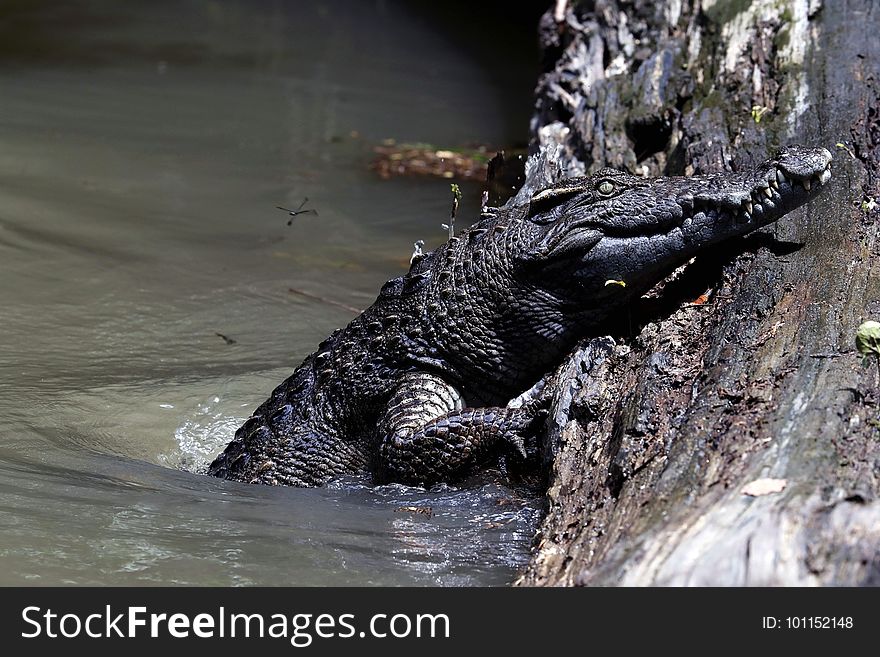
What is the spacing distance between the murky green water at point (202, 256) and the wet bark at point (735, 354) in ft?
1.60

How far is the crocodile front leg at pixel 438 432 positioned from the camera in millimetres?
3926

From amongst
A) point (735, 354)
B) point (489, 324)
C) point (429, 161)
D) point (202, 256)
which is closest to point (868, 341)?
point (735, 354)

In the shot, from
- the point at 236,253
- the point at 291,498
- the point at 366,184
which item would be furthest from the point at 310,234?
the point at 291,498

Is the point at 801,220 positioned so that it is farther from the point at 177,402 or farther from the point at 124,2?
the point at 124,2

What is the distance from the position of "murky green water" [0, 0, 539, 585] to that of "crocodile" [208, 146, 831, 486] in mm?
241

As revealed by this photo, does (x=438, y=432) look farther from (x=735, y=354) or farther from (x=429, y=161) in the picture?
(x=429, y=161)

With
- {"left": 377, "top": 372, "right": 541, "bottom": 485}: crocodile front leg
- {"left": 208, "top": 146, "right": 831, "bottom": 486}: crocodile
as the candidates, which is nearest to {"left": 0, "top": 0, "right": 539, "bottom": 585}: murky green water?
{"left": 377, "top": 372, "right": 541, "bottom": 485}: crocodile front leg

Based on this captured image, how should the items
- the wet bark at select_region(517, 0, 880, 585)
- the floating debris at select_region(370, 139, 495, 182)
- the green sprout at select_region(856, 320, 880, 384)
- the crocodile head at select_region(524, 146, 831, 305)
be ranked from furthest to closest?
the floating debris at select_region(370, 139, 495, 182) → the crocodile head at select_region(524, 146, 831, 305) → the green sprout at select_region(856, 320, 880, 384) → the wet bark at select_region(517, 0, 880, 585)

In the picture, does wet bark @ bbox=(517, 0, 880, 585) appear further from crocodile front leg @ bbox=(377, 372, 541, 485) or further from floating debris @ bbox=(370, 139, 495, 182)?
floating debris @ bbox=(370, 139, 495, 182)

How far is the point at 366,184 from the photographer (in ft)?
30.6

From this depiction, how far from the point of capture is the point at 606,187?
402 centimetres

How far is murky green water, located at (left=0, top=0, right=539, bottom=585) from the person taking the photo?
3.37 meters

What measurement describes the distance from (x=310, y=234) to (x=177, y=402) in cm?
286

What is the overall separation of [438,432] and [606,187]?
117cm
